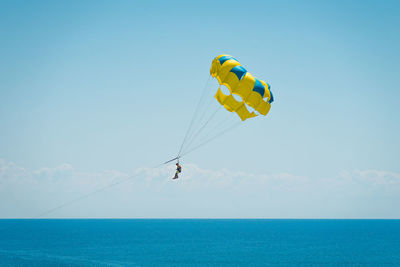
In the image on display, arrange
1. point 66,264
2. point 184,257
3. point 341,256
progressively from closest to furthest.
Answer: point 66,264
point 184,257
point 341,256

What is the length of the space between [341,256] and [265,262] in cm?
1816

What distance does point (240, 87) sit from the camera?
67.3 feet

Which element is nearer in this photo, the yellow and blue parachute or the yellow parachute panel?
the yellow and blue parachute

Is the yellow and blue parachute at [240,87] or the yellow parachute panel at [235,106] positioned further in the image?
the yellow parachute panel at [235,106]

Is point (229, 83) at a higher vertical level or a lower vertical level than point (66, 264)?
higher

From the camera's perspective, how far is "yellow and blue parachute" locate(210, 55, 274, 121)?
20.2 m

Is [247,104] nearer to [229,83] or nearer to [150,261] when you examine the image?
[229,83]

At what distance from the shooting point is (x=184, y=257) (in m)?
60.4

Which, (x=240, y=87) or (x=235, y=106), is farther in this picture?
(x=235, y=106)

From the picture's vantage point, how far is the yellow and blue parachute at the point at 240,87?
66.4 ft

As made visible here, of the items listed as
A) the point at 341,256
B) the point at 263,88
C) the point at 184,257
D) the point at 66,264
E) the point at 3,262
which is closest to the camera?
the point at 263,88

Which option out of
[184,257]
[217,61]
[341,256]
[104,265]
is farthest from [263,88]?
[341,256]

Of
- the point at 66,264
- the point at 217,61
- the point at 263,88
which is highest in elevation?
the point at 217,61

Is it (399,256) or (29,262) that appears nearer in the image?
(29,262)
